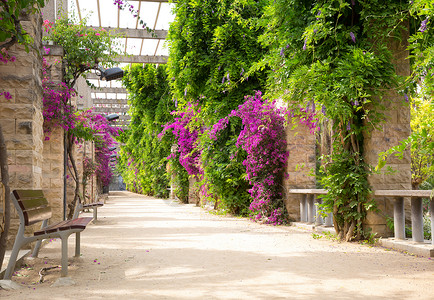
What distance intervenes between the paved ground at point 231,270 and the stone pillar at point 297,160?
7.17ft

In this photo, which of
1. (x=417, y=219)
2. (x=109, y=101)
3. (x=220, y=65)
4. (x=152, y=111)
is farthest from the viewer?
(x=109, y=101)

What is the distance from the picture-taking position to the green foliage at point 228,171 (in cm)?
1084

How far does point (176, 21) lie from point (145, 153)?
49.4 feet

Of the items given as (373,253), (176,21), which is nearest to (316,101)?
(373,253)

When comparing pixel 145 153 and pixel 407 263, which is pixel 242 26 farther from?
pixel 145 153

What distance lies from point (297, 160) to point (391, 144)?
289cm

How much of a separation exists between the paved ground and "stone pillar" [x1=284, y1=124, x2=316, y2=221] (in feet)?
7.17

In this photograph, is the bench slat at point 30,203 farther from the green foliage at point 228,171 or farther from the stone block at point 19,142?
the green foliage at point 228,171

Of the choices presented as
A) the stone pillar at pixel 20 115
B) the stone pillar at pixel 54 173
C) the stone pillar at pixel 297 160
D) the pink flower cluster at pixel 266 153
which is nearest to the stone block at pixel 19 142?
the stone pillar at pixel 20 115

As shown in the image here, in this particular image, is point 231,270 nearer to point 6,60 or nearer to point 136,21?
point 6,60

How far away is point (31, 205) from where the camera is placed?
13.6 feet

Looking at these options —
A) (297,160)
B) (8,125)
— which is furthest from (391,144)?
(8,125)

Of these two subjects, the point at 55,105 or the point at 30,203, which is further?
the point at 55,105

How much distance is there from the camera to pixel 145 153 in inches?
1036
